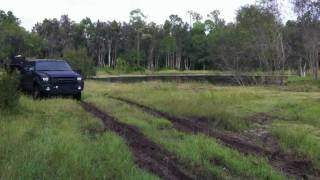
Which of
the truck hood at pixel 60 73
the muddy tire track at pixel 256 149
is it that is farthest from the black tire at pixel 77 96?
the muddy tire track at pixel 256 149

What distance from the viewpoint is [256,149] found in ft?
40.3

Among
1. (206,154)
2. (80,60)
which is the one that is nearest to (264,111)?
(206,154)

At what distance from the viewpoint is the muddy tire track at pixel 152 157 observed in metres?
9.02

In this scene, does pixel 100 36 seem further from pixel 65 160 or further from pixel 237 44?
pixel 65 160

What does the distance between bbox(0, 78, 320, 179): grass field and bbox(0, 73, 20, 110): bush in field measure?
0.29 meters

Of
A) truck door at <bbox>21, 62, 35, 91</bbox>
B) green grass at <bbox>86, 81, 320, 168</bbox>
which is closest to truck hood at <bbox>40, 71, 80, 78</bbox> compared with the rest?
truck door at <bbox>21, 62, 35, 91</bbox>

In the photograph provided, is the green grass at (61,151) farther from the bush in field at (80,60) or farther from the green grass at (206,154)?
the bush in field at (80,60)

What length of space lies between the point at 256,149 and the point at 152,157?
300cm

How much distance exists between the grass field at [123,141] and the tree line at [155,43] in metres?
37.3

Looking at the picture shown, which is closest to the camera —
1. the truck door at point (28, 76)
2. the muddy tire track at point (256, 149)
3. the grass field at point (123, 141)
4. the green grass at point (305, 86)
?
the grass field at point (123, 141)

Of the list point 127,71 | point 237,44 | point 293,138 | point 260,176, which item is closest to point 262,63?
point 237,44

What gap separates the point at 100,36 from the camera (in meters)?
119

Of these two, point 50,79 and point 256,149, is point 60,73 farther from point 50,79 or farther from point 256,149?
point 256,149

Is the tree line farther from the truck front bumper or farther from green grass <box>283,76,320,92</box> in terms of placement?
the truck front bumper
